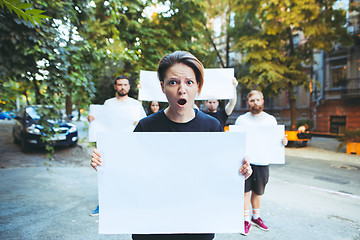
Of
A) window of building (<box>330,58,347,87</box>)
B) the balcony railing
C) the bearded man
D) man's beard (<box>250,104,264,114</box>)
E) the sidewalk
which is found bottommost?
the sidewalk

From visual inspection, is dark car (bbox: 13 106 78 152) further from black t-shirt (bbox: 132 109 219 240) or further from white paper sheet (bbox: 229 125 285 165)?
black t-shirt (bbox: 132 109 219 240)

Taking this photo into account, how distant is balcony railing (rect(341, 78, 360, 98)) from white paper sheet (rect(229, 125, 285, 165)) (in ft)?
58.5

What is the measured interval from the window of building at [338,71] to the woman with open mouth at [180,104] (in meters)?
20.7

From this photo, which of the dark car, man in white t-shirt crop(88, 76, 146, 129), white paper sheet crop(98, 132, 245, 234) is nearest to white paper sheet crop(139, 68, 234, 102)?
man in white t-shirt crop(88, 76, 146, 129)

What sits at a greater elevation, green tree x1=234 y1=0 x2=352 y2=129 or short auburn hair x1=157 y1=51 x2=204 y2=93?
green tree x1=234 y1=0 x2=352 y2=129

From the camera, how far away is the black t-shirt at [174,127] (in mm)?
1437

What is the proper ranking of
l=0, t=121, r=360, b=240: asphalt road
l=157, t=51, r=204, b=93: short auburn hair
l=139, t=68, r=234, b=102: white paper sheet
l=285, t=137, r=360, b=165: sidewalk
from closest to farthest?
l=157, t=51, r=204, b=93: short auburn hair, l=0, t=121, r=360, b=240: asphalt road, l=139, t=68, r=234, b=102: white paper sheet, l=285, t=137, r=360, b=165: sidewalk

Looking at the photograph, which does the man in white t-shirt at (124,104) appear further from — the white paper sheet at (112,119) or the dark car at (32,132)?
the dark car at (32,132)

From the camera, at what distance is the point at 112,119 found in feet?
11.7

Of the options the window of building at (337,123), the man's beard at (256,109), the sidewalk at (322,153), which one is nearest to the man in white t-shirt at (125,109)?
the man's beard at (256,109)

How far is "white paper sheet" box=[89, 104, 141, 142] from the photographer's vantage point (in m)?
3.53

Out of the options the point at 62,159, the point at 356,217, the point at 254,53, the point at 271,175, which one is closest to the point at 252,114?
the point at 356,217

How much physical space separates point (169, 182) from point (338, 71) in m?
21.8

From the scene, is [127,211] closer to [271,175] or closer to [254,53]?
[271,175]
